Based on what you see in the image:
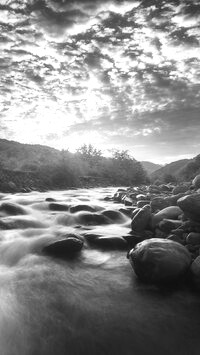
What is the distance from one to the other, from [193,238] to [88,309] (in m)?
2.44

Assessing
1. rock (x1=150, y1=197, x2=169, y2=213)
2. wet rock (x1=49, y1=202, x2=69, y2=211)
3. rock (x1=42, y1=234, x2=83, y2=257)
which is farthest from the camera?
wet rock (x1=49, y1=202, x2=69, y2=211)

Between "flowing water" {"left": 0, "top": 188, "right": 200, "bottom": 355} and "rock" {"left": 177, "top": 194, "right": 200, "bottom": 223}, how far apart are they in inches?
59.1

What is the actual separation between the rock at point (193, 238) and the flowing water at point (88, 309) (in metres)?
1.22

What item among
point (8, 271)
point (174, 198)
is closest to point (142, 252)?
point (8, 271)

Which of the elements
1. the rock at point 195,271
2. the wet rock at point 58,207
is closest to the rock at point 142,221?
the rock at point 195,271

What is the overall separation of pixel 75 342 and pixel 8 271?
234cm

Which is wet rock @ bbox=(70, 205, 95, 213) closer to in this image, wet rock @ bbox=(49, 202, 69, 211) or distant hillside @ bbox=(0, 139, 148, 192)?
wet rock @ bbox=(49, 202, 69, 211)

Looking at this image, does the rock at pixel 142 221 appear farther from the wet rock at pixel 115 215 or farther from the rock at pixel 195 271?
the rock at pixel 195 271

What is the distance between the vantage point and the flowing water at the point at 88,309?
289cm

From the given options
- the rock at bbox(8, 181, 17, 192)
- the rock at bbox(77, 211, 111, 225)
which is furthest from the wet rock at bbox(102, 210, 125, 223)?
the rock at bbox(8, 181, 17, 192)

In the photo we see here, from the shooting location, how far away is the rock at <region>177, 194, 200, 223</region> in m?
5.45

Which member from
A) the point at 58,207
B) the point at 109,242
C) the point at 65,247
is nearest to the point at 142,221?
the point at 109,242

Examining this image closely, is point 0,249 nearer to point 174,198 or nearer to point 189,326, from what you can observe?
point 189,326

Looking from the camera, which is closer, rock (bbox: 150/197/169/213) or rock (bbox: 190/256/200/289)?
rock (bbox: 190/256/200/289)
